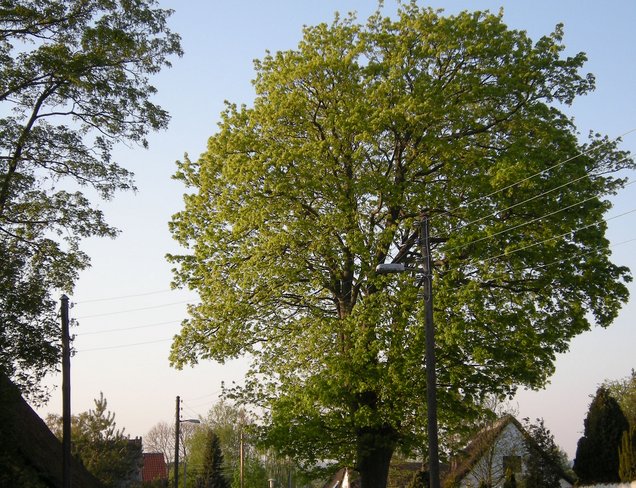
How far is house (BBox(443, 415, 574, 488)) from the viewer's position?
45969mm

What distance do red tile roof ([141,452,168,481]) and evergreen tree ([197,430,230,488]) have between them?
2821cm

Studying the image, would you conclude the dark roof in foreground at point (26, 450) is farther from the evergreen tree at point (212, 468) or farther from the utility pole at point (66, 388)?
the evergreen tree at point (212, 468)

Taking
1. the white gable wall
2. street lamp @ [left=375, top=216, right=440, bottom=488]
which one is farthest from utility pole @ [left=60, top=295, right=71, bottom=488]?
the white gable wall

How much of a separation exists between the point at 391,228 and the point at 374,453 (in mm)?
7608

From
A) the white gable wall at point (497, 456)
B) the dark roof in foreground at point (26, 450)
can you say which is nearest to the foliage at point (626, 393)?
the white gable wall at point (497, 456)

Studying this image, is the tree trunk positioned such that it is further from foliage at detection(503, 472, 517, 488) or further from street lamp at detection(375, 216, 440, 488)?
foliage at detection(503, 472, 517, 488)

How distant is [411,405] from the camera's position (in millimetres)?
25750

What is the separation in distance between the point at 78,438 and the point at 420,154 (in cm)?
4054

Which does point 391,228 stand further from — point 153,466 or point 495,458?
point 153,466

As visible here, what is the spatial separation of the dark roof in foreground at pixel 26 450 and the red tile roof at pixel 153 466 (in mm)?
61305

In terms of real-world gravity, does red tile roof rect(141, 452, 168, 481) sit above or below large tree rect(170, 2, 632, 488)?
below

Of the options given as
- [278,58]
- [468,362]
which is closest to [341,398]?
[468,362]

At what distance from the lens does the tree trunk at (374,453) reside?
85.1ft

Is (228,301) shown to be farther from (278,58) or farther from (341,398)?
(278,58)
